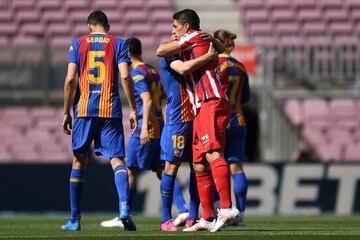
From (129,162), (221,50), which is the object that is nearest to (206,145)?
(221,50)

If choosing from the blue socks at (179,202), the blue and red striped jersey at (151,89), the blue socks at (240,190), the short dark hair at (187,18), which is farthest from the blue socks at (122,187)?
the blue socks at (240,190)

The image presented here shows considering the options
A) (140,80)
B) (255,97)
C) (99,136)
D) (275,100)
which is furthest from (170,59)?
(255,97)

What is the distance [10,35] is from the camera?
24.6m

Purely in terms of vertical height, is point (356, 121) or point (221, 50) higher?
point (221, 50)

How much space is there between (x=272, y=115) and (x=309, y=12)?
4.80 metres

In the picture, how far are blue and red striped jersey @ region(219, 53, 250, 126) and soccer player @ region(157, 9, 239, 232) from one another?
2351 millimetres

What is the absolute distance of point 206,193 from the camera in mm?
9820

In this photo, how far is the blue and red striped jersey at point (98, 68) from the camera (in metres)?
10.3

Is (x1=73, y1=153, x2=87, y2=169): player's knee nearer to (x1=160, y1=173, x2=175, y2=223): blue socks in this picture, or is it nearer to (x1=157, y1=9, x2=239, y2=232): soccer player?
(x1=160, y1=173, x2=175, y2=223): blue socks

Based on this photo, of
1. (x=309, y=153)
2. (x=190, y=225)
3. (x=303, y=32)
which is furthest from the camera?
(x=303, y=32)

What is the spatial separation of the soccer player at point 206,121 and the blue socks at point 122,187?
65 centimetres

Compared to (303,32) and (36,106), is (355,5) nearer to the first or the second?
(303,32)

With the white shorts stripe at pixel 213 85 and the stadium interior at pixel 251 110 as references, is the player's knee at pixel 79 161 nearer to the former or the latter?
the stadium interior at pixel 251 110

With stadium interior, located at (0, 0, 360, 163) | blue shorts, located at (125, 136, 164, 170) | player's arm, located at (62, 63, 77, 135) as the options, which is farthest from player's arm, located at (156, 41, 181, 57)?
stadium interior, located at (0, 0, 360, 163)
